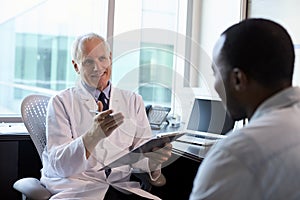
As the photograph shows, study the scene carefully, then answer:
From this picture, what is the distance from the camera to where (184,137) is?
2350 millimetres

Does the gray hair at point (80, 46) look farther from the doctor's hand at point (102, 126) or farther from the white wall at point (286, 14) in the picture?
the white wall at point (286, 14)

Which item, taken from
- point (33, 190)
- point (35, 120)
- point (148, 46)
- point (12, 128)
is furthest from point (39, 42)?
point (33, 190)

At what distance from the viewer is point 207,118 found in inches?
94.3

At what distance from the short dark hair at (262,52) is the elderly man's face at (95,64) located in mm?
1043

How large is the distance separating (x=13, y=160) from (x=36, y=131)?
0.57 meters

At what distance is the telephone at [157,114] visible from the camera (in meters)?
2.36

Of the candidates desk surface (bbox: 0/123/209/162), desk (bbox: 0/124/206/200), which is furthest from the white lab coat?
desk (bbox: 0/124/206/200)

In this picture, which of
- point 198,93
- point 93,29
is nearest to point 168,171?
point 198,93

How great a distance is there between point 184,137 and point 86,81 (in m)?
0.81

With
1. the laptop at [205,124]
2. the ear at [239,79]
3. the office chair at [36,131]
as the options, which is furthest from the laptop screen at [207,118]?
the ear at [239,79]

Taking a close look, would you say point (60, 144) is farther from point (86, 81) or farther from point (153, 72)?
point (153, 72)

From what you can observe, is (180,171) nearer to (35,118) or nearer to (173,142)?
(173,142)

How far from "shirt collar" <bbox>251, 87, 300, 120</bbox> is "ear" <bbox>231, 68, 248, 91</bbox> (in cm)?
5

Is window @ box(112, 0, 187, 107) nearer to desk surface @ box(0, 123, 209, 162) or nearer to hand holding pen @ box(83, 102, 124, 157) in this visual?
desk surface @ box(0, 123, 209, 162)
